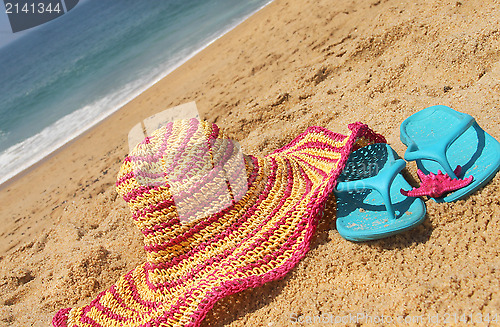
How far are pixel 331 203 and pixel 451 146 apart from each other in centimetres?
71

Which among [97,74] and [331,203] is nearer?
[331,203]

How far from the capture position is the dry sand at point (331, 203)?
4.98 feet

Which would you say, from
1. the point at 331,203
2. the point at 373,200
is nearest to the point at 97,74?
the point at 331,203

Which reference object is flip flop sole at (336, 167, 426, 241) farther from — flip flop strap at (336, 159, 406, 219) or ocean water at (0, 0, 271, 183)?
ocean water at (0, 0, 271, 183)

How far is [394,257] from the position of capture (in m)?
1.59

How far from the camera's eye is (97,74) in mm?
9562

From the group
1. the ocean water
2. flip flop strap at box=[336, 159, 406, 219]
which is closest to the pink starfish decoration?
flip flop strap at box=[336, 159, 406, 219]

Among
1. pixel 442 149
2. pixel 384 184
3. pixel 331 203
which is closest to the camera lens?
pixel 384 184

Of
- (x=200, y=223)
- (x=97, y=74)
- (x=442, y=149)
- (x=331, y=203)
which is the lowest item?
(x=97, y=74)

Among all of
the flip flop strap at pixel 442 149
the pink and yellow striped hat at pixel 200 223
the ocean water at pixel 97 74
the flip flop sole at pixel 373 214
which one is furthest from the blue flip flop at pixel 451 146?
the ocean water at pixel 97 74

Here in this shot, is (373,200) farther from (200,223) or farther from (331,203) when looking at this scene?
→ (200,223)

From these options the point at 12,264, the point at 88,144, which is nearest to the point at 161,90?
Result: the point at 88,144

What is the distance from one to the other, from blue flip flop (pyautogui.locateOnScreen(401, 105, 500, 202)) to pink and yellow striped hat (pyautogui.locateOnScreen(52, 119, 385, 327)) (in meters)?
0.41

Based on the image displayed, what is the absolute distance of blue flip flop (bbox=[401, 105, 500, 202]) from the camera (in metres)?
1.67
